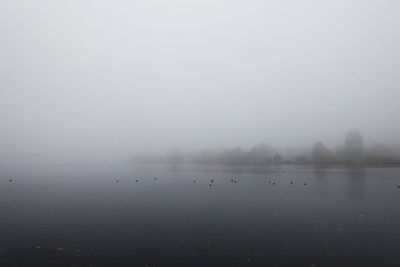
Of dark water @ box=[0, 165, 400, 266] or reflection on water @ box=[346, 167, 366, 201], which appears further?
reflection on water @ box=[346, 167, 366, 201]

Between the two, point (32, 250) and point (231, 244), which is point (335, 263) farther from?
point (32, 250)

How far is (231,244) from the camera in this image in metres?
29.5

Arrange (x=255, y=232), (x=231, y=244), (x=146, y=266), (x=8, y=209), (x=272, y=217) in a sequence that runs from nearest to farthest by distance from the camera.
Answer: (x=146, y=266) → (x=231, y=244) → (x=255, y=232) → (x=272, y=217) → (x=8, y=209)

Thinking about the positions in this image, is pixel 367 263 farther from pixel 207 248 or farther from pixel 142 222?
pixel 142 222

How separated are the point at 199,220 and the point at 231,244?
12.2 meters

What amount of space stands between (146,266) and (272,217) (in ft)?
83.6

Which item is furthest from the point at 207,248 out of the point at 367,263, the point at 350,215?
the point at 350,215

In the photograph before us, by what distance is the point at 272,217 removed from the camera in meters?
43.3

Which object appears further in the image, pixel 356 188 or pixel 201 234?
pixel 356 188

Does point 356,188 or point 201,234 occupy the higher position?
point 201,234

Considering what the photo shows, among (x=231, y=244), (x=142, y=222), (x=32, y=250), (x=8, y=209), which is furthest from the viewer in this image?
(x=8, y=209)

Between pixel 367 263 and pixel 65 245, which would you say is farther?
pixel 65 245

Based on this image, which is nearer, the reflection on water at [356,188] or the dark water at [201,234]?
the dark water at [201,234]

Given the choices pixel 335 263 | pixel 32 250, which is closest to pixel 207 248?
pixel 335 263
